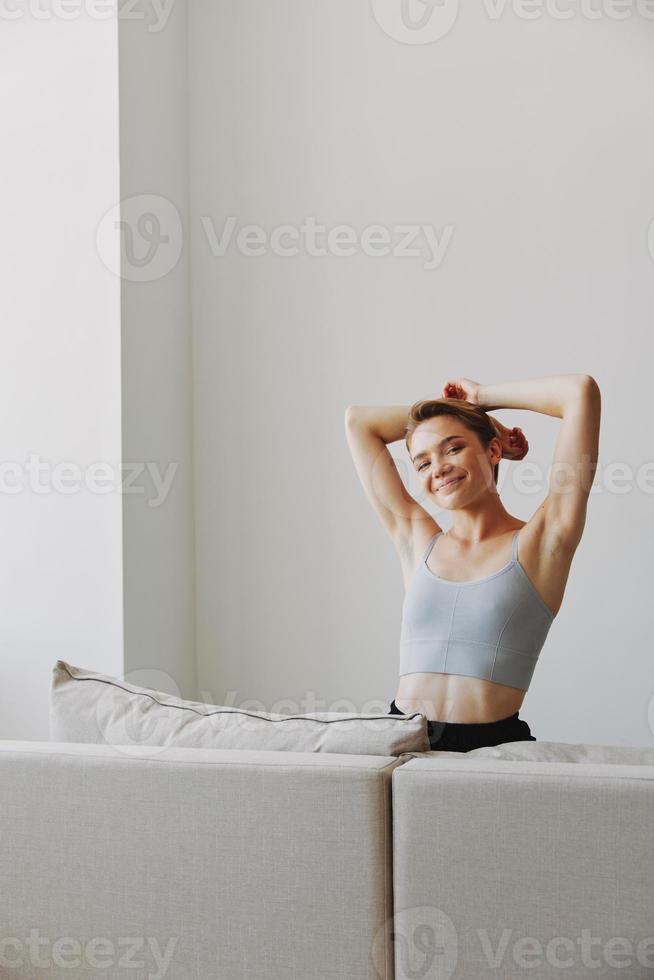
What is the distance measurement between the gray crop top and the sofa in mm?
443

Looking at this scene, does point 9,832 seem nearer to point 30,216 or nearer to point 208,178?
point 30,216

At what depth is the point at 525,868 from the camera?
121 cm

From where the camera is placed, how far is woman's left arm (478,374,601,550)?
6.32ft

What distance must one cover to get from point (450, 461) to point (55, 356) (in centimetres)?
156

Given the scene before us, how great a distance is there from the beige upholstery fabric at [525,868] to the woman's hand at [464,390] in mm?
980

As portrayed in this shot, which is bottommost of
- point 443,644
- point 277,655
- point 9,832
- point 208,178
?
point 277,655

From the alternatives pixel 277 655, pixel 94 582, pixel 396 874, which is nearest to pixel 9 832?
pixel 396 874

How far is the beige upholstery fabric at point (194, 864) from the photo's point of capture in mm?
1259

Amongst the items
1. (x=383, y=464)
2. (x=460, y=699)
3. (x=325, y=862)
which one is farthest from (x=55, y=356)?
(x=325, y=862)

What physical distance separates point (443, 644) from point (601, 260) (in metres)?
1.83

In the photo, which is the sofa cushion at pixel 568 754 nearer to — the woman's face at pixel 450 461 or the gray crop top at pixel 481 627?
the gray crop top at pixel 481 627

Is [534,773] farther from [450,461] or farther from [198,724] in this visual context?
[450,461]

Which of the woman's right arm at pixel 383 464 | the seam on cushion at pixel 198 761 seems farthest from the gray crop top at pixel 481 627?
the seam on cushion at pixel 198 761

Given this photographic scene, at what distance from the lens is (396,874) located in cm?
125
